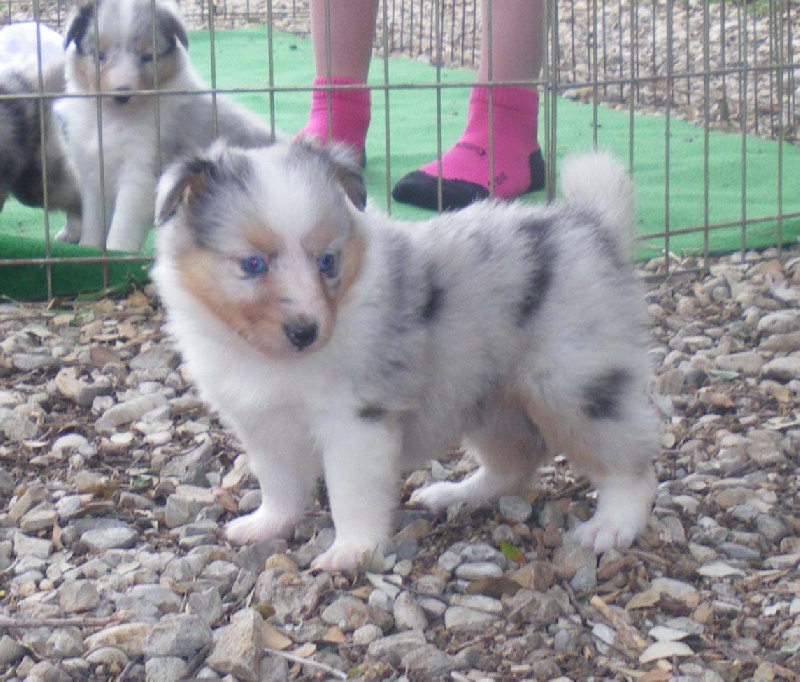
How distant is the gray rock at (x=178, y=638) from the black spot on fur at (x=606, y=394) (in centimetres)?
101

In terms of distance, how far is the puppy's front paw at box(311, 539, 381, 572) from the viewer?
2611 millimetres

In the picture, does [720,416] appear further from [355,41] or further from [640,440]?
[355,41]

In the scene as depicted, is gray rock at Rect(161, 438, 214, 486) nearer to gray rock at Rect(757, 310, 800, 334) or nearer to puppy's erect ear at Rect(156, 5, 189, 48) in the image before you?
gray rock at Rect(757, 310, 800, 334)

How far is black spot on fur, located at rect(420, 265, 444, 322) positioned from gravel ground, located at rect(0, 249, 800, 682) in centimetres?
50

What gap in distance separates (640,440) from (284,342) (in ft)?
2.93

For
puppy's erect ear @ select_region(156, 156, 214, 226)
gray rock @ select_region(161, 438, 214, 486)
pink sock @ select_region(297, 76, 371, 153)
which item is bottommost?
gray rock @ select_region(161, 438, 214, 486)

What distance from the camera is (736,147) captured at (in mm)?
6543

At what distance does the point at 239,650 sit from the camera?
2.21 metres

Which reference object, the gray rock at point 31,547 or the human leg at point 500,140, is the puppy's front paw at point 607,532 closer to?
the gray rock at point 31,547

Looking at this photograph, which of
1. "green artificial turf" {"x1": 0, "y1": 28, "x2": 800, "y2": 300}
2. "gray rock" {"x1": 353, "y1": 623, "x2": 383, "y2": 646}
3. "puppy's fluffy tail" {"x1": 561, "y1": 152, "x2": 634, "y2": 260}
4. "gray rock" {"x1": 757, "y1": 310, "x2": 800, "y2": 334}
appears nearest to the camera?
"gray rock" {"x1": 353, "y1": 623, "x2": 383, "y2": 646}

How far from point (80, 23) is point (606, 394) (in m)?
3.25

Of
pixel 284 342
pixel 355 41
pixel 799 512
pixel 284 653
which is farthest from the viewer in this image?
pixel 355 41

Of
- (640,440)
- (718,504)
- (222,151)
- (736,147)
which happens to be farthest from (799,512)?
(736,147)

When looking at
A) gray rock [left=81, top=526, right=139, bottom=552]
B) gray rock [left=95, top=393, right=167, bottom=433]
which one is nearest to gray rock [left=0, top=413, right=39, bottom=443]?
gray rock [left=95, top=393, right=167, bottom=433]
